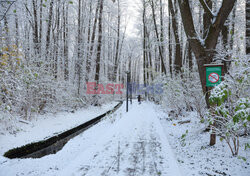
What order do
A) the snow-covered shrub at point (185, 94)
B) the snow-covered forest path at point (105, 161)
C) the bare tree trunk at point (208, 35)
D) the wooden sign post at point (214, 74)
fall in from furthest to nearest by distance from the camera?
the snow-covered shrub at point (185, 94)
the bare tree trunk at point (208, 35)
the wooden sign post at point (214, 74)
the snow-covered forest path at point (105, 161)

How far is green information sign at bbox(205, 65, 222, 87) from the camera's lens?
10.2 feet

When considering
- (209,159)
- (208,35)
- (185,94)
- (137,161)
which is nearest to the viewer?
(209,159)

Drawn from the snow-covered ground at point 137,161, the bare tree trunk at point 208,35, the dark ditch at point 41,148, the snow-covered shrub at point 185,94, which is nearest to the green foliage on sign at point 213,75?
the bare tree trunk at point 208,35

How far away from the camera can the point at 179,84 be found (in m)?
6.86

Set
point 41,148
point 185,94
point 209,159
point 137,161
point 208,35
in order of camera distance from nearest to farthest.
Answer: point 209,159, point 137,161, point 208,35, point 41,148, point 185,94

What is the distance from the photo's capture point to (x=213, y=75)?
315 centimetres

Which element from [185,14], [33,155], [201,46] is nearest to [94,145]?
[33,155]

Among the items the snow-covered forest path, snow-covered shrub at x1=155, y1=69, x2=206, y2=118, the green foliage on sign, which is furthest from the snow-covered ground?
snow-covered shrub at x1=155, y1=69, x2=206, y2=118

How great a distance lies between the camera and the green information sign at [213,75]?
310 cm

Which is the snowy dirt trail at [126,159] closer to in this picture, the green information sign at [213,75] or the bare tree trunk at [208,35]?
the green information sign at [213,75]

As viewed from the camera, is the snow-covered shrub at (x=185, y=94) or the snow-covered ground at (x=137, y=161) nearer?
the snow-covered ground at (x=137, y=161)

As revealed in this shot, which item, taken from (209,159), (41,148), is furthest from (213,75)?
(41,148)

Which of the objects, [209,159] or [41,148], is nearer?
[209,159]

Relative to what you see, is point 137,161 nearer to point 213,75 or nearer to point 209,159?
point 209,159
